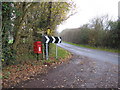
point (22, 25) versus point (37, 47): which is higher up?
point (22, 25)

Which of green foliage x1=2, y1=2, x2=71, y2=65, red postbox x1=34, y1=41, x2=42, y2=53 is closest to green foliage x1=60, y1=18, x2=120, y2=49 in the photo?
green foliage x1=2, y1=2, x2=71, y2=65

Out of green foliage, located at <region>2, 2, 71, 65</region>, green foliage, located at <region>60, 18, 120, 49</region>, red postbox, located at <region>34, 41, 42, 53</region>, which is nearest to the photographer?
green foliage, located at <region>2, 2, 71, 65</region>

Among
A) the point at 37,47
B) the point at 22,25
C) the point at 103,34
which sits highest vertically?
the point at 22,25

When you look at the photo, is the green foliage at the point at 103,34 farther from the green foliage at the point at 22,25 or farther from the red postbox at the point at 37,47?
the red postbox at the point at 37,47

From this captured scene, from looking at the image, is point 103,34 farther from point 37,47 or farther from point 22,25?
point 22,25

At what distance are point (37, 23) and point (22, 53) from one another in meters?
Answer: 3.38

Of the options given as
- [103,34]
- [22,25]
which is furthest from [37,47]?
[103,34]

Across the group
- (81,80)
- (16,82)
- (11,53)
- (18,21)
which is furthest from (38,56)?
(81,80)

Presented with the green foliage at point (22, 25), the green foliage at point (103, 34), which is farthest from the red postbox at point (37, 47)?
the green foliage at point (103, 34)

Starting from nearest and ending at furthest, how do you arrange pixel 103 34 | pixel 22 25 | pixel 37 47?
pixel 22 25 < pixel 37 47 < pixel 103 34

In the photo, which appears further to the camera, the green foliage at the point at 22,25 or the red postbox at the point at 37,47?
the red postbox at the point at 37,47

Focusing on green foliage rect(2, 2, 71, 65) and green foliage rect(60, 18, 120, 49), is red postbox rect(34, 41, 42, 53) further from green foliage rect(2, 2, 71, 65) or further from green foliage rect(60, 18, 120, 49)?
green foliage rect(60, 18, 120, 49)

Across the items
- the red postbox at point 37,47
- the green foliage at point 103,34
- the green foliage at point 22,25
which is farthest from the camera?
the green foliage at point 103,34

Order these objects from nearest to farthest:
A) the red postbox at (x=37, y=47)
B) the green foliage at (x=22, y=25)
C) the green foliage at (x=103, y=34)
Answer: the green foliage at (x=22, y=25), the red postbox at (x=37, y=47), the green foliage at (x=103, y=34)
